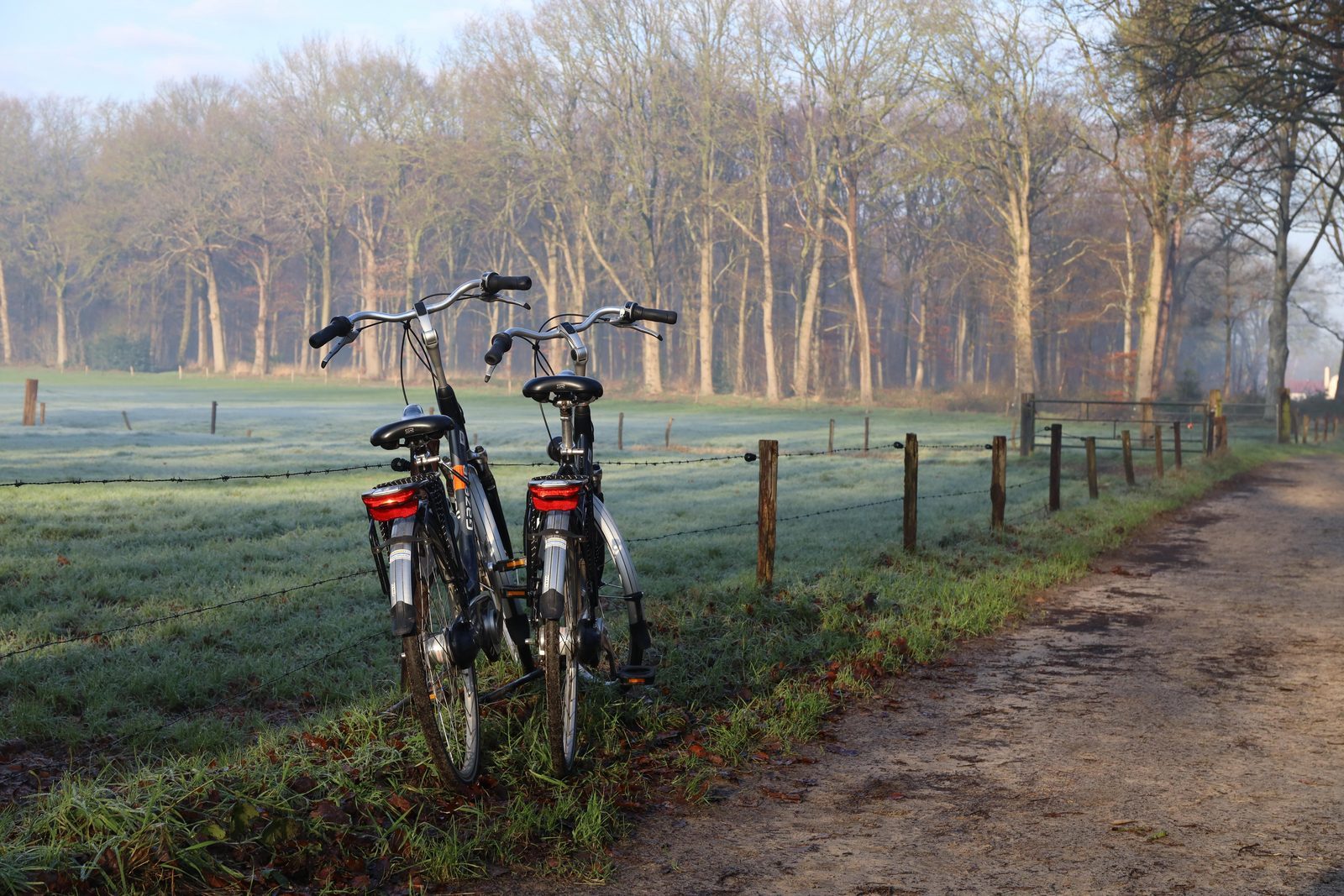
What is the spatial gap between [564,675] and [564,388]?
44.8 inches

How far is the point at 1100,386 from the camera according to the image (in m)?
73.9

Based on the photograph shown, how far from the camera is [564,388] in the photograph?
524cm

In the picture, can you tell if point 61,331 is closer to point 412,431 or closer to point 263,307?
point 263,307

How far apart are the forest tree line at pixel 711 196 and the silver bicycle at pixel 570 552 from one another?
17370 mm

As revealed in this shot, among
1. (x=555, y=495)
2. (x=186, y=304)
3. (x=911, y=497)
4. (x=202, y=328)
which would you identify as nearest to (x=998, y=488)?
(x=911, y=497)

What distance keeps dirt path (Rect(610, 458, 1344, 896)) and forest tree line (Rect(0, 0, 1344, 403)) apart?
14.5 m

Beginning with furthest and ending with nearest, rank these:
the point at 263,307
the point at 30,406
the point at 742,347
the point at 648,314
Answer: the point at 263,307, the point at 742,347, the point at 30,406, the point at 648,314

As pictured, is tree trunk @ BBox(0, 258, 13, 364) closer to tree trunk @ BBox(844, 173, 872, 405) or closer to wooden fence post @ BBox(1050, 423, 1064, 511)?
tree trunk @ BBox(844, 173, 872, 405)

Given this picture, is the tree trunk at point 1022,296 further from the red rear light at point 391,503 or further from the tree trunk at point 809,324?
the red rear light at point 391,503

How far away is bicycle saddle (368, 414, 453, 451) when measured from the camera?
4648 mm

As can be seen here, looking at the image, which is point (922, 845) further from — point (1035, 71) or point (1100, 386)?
point (1100, 386)

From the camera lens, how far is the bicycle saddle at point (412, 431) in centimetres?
465

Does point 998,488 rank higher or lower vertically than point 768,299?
lower

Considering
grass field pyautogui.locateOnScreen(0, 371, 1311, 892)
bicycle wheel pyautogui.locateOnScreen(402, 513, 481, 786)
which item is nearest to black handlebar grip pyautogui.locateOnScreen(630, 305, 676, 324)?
bicycle wheel pyautogui.locateOnScreen(402, 513, 481, 786)
